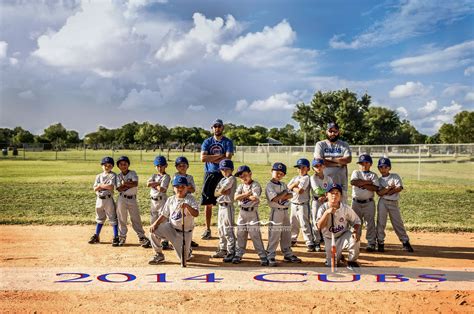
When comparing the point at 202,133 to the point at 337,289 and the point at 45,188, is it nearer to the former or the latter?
the point at 45,188

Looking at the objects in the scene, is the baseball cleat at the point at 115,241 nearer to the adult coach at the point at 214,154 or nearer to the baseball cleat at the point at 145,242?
the baseball cleat at the point at 145,242

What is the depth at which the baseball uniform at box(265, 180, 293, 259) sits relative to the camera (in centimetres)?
612

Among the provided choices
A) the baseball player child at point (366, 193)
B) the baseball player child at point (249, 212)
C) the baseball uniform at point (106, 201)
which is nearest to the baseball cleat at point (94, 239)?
the baseball uniform at point (106, 201)

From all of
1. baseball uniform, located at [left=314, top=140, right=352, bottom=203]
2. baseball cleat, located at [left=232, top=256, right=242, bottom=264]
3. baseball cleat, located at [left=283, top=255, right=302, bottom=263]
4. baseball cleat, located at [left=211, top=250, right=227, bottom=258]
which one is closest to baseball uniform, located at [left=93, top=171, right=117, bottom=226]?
baseball cleat, located at [left=211, top=250, right=227, bottom=258]

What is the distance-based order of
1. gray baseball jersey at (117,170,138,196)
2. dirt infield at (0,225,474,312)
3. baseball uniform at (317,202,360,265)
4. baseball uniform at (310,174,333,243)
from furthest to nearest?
gray baseball jersey at (117,170,138,196) < baseball uniform at (310,174,333,243) < baseball uniform at (317,202,360,265) < dirt infield at (0,225,474,312)

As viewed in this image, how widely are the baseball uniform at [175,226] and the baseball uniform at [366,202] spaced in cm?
282

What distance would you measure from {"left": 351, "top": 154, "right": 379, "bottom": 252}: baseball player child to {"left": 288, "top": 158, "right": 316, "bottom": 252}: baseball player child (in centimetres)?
82

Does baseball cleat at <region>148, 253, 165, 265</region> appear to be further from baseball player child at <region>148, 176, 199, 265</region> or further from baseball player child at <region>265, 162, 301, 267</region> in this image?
baseball player child at <region>265, 162, 301, 267</region>

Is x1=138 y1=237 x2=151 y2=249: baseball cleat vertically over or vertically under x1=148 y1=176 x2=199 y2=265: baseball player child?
under

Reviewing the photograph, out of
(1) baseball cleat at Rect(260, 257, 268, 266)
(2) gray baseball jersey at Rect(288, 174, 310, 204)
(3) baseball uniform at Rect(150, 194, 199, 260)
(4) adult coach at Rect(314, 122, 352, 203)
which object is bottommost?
(1) baseball cleat at Rect(260, 257, 268, 266)

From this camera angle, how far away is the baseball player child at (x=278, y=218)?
6.12 meters

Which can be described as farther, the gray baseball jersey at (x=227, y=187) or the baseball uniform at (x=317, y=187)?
the baseball uniform at (x=317, y=187)

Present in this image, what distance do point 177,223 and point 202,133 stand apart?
349 ft

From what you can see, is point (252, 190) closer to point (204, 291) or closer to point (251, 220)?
point (251, 220)
